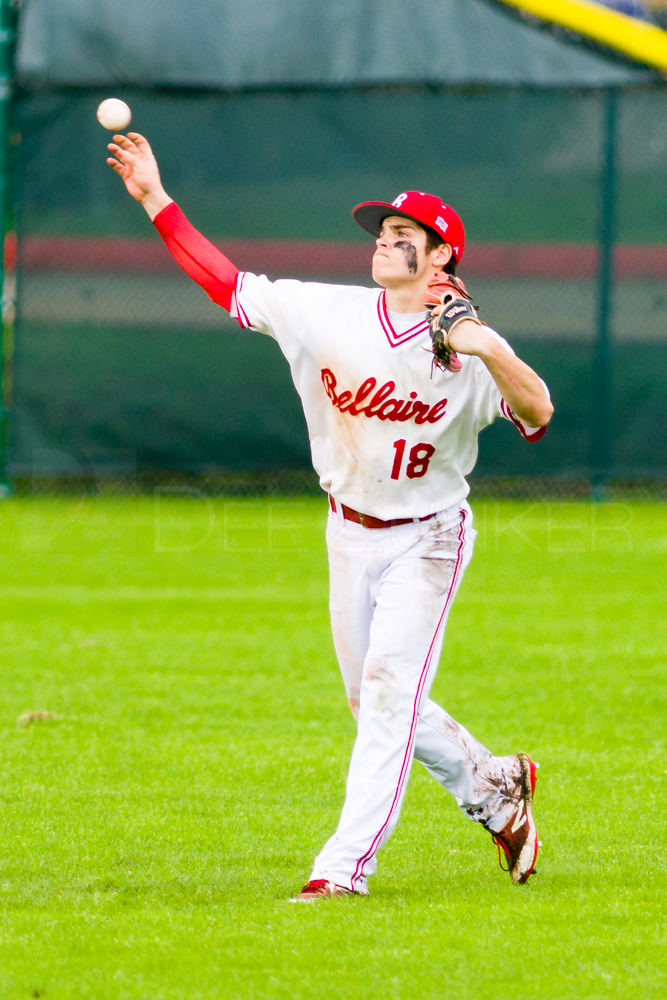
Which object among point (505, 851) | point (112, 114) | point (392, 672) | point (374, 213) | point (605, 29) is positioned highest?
point (605, 29)

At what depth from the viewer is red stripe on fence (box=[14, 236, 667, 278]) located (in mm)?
12328

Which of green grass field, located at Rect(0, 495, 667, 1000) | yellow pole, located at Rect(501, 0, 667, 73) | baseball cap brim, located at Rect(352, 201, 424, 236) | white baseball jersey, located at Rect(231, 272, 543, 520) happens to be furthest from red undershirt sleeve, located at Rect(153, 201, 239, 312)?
yellow pole, located at Rect(501, 0, 667, 73)

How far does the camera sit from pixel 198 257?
472 centimetres

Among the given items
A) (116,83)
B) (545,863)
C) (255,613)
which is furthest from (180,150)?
(545,863)

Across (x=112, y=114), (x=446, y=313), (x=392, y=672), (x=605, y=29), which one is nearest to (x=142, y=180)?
(x=112, y=114)

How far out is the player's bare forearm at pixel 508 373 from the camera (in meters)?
3.97

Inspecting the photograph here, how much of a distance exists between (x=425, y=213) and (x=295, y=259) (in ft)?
26.6

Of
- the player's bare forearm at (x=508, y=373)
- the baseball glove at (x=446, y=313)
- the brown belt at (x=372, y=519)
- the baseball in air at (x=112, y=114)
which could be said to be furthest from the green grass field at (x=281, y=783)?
the baseball in air at (x=112, y=114)

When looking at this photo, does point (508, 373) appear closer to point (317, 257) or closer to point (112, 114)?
point (112, 114)

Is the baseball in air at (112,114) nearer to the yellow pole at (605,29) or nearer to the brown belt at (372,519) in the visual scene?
the brown belt at (372,519)

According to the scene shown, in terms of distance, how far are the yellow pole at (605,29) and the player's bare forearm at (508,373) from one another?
8.78 meters

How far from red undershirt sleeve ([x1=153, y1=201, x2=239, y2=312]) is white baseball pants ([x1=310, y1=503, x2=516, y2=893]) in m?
0.79

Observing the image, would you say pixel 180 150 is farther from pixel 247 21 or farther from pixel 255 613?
pixel 255 613

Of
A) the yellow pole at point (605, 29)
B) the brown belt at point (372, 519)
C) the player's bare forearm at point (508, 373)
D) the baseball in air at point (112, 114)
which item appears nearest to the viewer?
the player's bare forearm at point (508, 373)
